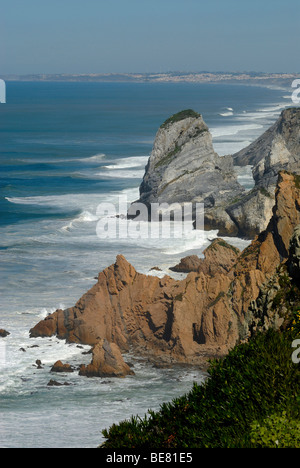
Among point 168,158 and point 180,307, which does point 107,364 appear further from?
point 168,158

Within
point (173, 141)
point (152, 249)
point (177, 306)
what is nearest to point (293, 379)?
point (177, 306)

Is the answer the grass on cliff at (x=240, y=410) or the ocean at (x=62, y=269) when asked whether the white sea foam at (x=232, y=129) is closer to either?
the ocean at (x=62, y=269)

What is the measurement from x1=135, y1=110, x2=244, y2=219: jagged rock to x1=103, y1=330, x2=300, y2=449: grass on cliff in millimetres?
53689

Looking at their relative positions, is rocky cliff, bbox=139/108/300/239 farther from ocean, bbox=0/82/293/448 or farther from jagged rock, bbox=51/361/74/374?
jagged rock, bbox=51/361/74/374

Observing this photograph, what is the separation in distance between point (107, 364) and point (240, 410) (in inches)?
751

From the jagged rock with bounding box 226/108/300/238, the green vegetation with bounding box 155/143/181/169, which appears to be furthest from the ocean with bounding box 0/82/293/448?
the green vegetation with bounding box 155/143/181/169

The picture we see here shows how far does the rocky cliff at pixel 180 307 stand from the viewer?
133 ft

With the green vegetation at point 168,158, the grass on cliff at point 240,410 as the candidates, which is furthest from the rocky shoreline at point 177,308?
the green vegetation at point 168,158

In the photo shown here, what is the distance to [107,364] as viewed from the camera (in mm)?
38812

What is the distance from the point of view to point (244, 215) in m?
67.4

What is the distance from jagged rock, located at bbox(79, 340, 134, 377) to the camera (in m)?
38.8

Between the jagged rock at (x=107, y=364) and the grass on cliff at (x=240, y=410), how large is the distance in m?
16.6
